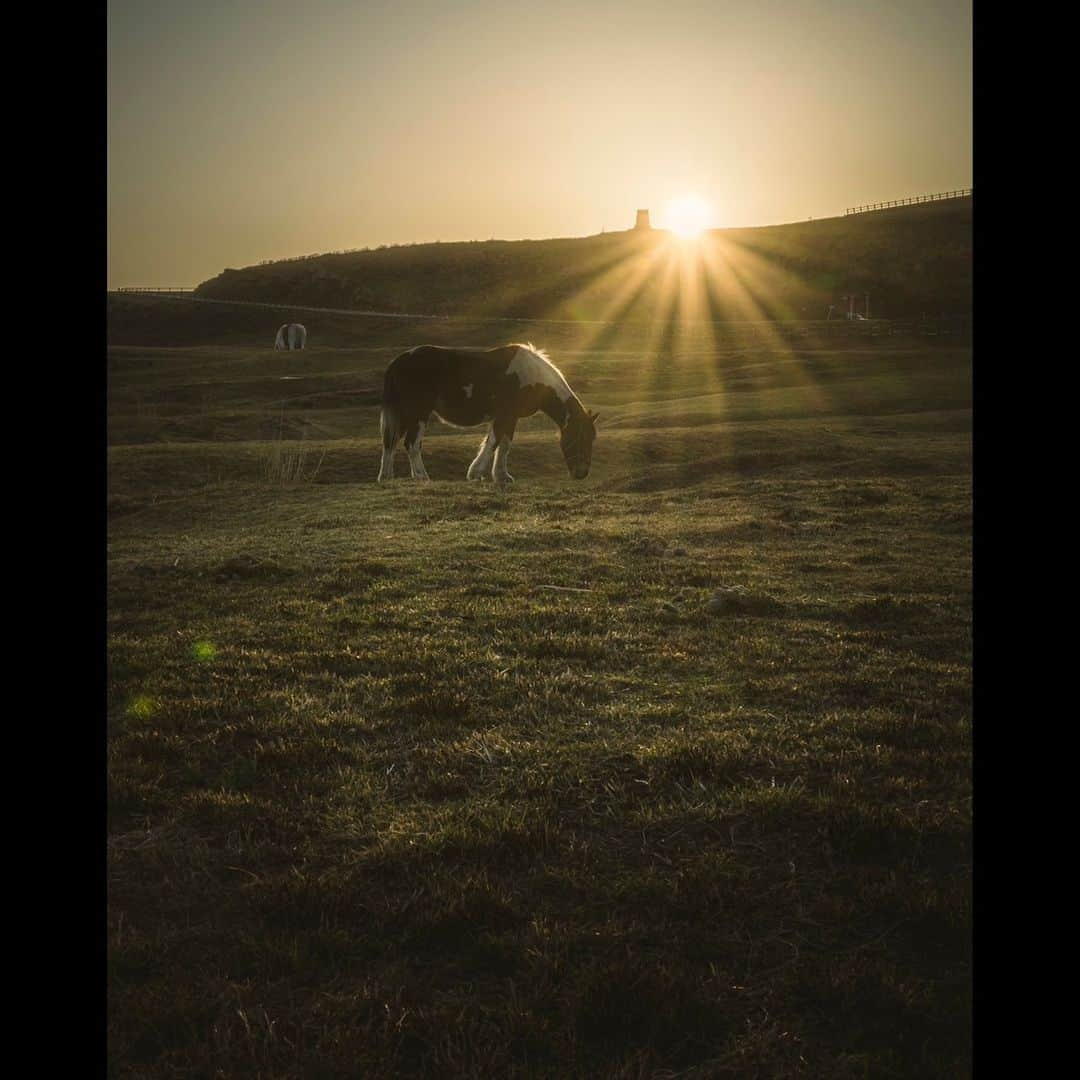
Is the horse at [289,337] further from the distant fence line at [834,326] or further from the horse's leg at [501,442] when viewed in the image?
the horse's leg at [501,442]

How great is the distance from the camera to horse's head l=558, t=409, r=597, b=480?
17.2m

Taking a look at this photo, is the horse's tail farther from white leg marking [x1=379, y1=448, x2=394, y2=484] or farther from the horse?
the horse

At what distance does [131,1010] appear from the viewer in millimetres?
2934

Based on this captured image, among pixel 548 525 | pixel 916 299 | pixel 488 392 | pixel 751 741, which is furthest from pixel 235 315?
pixel 751 741

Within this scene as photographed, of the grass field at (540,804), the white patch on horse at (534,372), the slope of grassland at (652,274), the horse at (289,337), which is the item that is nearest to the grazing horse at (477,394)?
the white patch on horse at (534,372)

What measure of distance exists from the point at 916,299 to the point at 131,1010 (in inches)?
3337

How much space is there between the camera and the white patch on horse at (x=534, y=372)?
16906 millimetres

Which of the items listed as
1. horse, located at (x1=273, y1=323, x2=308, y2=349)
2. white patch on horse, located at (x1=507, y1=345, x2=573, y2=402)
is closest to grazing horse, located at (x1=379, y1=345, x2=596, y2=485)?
white patch on horse, located at (x1=507, y1=345, x2=573, y2=402)

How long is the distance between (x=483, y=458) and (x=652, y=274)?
A: 260 ft

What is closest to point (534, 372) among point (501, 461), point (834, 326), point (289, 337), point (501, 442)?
point (501, 442)

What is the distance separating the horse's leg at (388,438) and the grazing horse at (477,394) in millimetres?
19

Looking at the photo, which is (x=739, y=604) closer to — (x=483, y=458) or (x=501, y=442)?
(x=501, y=442)

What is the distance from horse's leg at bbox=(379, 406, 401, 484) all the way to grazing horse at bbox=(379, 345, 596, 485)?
0.02 m
